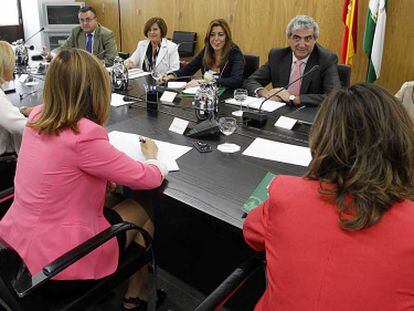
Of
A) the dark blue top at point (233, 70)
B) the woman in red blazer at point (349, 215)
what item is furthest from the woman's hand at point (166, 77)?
the woman in red blazer at point (349, 215)

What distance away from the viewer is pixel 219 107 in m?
2.40

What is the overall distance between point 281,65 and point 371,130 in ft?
7.07

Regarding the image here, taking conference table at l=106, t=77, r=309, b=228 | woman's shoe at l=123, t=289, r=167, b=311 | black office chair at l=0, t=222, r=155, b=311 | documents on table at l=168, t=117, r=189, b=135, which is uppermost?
documents on table at l=168, t=117, r=189, b=135

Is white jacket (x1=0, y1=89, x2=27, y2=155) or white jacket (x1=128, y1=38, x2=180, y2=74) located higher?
white jacket (x1=128, y1=38, x2=180, y2=74)

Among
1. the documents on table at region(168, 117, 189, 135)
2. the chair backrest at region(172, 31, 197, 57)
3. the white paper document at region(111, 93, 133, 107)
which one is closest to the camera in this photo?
the documents on table at region(168, 117, 189, 135)

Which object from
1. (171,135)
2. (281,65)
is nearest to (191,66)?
(281,65)

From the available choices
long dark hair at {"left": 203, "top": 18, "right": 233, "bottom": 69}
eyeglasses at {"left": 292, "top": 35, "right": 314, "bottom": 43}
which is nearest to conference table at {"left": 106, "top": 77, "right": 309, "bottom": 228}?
Answer: eyeglasses at {"left": 292, "top": 35, "right": 314, "bottom": 43}

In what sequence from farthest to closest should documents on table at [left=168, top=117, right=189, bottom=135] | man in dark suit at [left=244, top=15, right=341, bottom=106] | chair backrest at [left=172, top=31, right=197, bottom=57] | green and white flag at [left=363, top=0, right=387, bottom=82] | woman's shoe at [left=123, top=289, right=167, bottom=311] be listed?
chair backrest at [left=172, top=31, right=197, bottom=57] → green and white flag at [left=363, top=0, right=387, bottom=82] → man in dark suit at [left=244, top=15, right=341, bottom=106] → documents on table at [left=168, top=117, right=189, bottom=135] → woman's shoe at [left=123, top=289, right=167, bottom=311]

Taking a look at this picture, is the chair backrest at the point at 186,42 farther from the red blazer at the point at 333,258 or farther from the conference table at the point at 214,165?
the red blazer at the point at 333,258

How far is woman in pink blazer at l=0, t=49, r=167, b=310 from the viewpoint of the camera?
1227 mm

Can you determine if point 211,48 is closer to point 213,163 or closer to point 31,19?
point 213,163

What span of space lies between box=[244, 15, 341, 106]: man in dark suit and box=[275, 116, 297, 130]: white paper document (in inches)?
15.8

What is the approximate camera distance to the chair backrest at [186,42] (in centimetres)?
523

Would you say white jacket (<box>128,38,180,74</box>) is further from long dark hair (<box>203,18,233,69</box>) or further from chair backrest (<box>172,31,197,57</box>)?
chair backrest (<box>172,31,197,57</box>)
